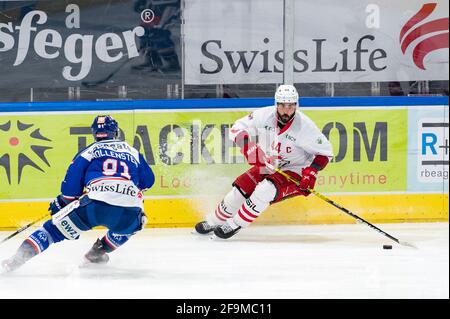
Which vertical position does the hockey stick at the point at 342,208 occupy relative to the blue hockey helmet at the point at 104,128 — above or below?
below

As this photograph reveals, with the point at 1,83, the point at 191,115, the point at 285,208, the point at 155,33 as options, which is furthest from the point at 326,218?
the point at 1,83

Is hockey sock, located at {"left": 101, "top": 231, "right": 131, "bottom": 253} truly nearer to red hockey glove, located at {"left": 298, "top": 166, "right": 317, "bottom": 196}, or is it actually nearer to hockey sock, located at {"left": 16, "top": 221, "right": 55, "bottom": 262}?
hockey sock, located at {"left": 16, "top": 221, "right": 55, "bottom": 262}

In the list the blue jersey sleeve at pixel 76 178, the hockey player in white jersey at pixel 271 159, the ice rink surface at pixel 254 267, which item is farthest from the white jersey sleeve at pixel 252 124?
the blue jersey sleeve at pixel 76 178

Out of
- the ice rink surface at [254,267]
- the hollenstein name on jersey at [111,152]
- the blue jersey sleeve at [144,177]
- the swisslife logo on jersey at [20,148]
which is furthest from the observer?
the swisslife logo on jersey at [20,148]

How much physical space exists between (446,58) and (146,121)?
6.45ft

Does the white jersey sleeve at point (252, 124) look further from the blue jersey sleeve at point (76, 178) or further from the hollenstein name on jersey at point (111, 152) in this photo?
the blue jersey sleeve at point (76, 178)

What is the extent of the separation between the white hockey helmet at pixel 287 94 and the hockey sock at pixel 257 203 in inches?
19.2

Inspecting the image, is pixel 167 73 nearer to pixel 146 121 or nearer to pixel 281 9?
pixel 146 121

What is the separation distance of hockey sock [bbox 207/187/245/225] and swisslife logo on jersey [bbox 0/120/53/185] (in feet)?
3.67

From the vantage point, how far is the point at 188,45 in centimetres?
780

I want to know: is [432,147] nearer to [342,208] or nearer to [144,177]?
[342,208]

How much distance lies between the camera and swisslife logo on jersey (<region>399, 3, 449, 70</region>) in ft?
26.0

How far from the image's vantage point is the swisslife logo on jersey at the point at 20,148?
25.0 feet

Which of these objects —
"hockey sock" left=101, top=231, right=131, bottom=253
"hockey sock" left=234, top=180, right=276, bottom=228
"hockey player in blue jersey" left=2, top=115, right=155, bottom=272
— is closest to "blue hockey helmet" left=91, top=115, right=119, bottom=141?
"hockey player in blue jersey" left=2, top=115, right=155, bottom=272
